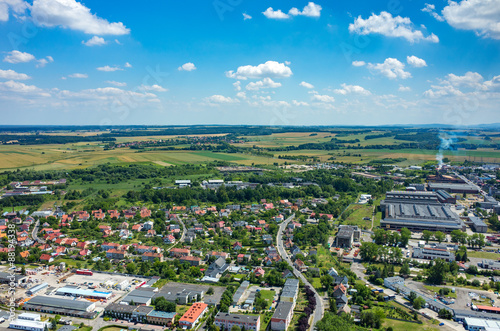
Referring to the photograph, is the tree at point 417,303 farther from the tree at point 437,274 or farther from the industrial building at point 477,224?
the industrial building at point 477,224

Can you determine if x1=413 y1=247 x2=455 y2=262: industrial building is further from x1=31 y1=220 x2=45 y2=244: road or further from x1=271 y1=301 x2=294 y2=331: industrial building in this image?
x1=31 y1=220 x2=45 y2=244: road

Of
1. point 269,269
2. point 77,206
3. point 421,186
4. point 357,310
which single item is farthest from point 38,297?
point 421,186

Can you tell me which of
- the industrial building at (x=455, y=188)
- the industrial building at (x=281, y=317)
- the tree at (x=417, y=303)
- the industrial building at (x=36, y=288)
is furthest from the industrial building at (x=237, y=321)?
the industrial building at (x=455, y=188)

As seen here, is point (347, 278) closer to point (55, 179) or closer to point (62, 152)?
point (55, 179)

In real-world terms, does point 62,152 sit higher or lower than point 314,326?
higher

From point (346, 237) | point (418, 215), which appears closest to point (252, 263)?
point (346, 237)

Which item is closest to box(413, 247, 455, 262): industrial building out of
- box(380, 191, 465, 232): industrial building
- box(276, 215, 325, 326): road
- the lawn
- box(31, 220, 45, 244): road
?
box(380, 191, 465, 232): industrial building

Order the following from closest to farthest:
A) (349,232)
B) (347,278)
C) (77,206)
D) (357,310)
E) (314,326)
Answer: (314,326), (357,310), (347,278), (349,232), (77,206)
